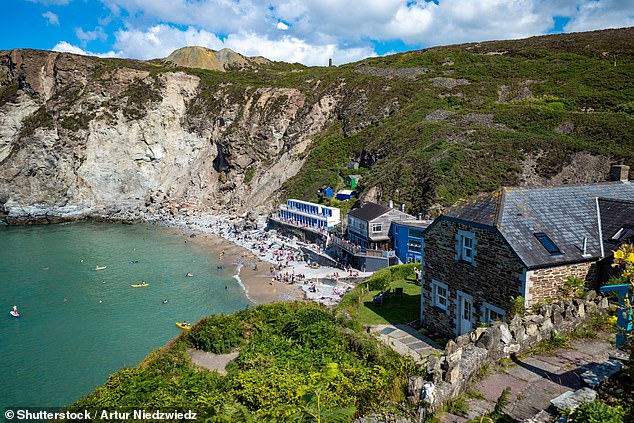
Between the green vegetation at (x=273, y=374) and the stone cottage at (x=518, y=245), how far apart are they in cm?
406

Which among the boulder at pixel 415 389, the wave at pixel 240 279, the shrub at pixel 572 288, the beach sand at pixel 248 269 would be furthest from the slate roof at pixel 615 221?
the wave at pixel 240 279

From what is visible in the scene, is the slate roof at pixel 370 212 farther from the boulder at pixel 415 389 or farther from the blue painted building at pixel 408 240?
the boulder at pixel 415 389

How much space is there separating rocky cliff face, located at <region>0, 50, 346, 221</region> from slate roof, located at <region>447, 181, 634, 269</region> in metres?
62.0

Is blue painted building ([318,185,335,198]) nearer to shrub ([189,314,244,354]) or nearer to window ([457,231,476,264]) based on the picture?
shrub ([189,314,244,354])

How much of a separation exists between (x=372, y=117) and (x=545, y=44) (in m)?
45.6

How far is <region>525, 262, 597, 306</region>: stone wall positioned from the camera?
13867 mm

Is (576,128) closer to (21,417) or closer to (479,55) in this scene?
(479,55)

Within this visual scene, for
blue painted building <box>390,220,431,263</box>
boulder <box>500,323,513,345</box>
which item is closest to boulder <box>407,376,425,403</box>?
boulder <box>500,323,513,345</box>

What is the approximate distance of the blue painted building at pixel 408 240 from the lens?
38156 mm

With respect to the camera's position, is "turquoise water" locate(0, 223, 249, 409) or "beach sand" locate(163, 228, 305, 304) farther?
"beach sand" locate(163, 228, 305, 304)

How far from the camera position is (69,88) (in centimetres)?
9731

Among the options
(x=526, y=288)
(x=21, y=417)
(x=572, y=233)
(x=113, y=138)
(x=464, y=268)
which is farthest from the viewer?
(x=113, y=138)

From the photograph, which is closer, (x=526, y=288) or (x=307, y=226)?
(x=526, y=288)

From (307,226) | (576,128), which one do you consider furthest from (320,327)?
(576,128)
